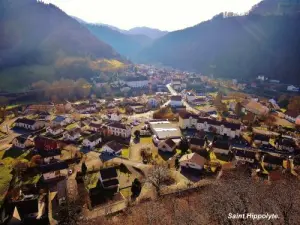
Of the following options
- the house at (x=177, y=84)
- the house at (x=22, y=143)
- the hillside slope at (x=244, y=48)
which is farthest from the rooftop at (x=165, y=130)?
the hillside slope at (x=244, y=48)

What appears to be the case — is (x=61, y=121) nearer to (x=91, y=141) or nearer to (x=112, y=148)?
(x=91, y=141)

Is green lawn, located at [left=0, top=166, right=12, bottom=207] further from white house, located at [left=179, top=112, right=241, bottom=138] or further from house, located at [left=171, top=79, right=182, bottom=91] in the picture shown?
house, located at [left=171, top=79, right=182, bottom=91]

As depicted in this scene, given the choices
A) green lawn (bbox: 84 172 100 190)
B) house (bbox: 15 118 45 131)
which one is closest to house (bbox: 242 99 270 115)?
green lawn (bbox: 84 172 100 190)

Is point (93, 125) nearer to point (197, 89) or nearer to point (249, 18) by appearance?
point (197, 89)

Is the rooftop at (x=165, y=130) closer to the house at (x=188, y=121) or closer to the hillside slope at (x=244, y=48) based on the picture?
the house at (x=188, y=121)

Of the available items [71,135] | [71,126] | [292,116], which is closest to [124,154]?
[71,135]

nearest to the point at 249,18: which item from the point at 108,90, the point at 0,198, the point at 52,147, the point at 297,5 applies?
the point at 297,5

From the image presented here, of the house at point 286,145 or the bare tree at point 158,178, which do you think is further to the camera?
the house at point 286,145
